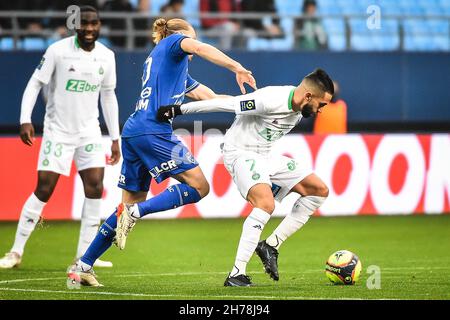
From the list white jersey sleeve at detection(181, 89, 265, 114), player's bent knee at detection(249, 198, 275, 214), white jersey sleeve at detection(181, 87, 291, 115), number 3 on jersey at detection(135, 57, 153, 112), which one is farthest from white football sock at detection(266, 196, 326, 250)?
number 3 on jersey at detection(135, 57, 153, 112)

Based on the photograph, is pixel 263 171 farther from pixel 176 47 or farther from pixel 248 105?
pixel 176 47

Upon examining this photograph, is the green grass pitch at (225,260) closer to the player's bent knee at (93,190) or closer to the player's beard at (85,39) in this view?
the player's bent knee at (93,190)

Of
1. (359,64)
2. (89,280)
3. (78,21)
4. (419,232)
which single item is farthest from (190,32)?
(359,64)

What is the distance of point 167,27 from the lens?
9062 mm

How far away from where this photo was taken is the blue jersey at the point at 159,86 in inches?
340

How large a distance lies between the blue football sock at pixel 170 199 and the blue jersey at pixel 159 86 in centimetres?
48

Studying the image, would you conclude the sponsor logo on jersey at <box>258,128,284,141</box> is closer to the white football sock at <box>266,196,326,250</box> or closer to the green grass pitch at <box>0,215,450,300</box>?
the white football sock at <box>266,196,326,250</box>

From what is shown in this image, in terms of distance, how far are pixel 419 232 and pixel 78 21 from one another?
623 centimetres

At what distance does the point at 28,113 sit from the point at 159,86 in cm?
174

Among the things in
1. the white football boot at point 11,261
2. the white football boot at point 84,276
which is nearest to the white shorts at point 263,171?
the white football boot at point 84,276

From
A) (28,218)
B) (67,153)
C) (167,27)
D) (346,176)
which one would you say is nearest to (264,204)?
(167,27)

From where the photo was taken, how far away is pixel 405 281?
356 inches

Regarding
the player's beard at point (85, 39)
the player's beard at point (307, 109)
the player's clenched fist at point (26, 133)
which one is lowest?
the player's clenched fist at point (26, 133)

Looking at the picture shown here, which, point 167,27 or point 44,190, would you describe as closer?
point 167,27
